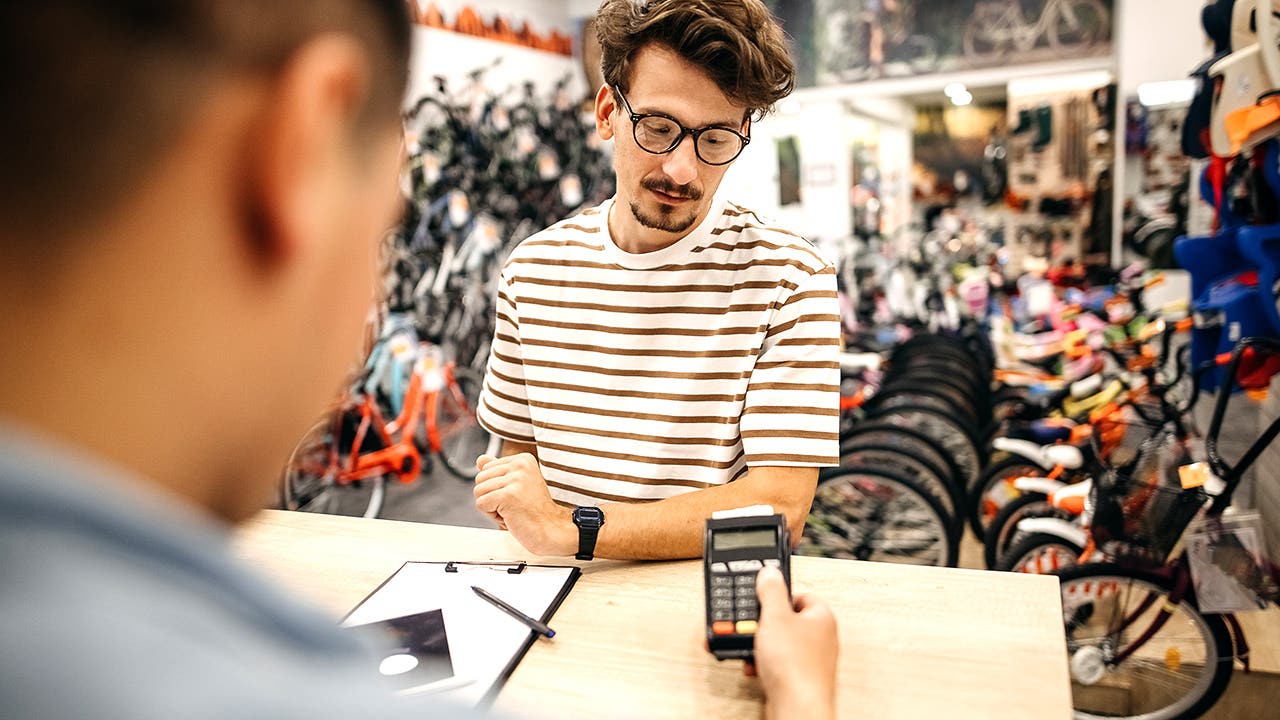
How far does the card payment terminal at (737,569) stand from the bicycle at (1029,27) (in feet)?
24.9

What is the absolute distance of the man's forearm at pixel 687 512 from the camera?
126cm

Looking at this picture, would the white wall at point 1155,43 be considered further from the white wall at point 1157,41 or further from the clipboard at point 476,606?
the clipboard at point 476,606

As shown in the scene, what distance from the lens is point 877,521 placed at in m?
3.17

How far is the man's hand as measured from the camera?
1.24m

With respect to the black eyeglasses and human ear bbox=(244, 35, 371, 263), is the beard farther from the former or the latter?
human ear bbox=(244, 35, 371, 263)

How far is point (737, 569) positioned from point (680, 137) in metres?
0.75

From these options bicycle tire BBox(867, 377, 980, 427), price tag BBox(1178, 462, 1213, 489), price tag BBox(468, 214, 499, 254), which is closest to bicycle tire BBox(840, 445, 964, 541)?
bicycle tire BBox(867, 377, 980, 427)

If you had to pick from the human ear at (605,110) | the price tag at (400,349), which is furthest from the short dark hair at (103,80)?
the price tag at (400,349)

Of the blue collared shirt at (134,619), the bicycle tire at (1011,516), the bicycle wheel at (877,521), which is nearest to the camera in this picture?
the blue collared shirt at (134,619)

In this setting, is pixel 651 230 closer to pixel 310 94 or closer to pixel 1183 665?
pixel 310 94

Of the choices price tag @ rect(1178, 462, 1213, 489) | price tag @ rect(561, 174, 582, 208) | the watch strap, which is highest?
price tag @ rect(561, 174, 582, 208)

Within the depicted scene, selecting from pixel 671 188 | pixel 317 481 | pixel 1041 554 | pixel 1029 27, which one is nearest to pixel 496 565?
pixel 671 188

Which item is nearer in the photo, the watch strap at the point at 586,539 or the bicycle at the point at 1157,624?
the watch strap at the point at 586,539

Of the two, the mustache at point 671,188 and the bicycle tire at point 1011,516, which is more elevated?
the mustache at point 671,188
